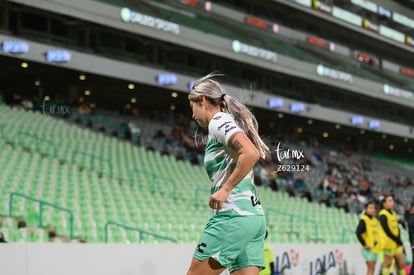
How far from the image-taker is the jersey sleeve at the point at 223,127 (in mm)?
5258

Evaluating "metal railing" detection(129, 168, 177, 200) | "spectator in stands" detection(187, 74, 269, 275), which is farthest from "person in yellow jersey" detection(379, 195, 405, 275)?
"spectator in stands" detection(187, 74, 269, 275)

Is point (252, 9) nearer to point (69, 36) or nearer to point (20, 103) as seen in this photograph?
point (69, 36)

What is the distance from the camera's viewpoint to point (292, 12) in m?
48.0

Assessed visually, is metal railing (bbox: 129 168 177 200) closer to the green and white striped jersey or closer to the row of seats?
the row of seats

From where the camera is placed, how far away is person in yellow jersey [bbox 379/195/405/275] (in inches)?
576

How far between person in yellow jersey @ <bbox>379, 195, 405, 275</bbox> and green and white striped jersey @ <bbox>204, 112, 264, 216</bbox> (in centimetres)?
928

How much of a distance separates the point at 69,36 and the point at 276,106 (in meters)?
12.6

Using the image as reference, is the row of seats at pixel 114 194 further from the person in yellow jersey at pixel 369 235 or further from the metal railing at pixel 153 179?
the person in yellow jersey at pixel 369 235

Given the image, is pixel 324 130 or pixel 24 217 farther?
pixel 324 130

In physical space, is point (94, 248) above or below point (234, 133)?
below

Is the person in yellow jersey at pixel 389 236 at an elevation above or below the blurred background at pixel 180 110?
below

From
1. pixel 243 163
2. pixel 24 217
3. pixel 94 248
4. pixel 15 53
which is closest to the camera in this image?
pixel 243 163

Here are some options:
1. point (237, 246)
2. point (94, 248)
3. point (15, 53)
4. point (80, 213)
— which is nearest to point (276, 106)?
point (15, 53)

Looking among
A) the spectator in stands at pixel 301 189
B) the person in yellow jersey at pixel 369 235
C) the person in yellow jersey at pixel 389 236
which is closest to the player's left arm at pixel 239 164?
the person in yellow jersey at pixel 389 236
